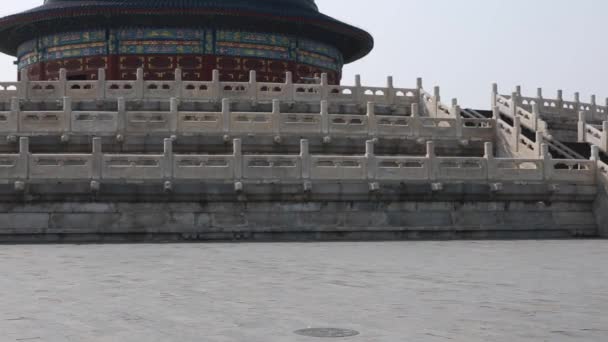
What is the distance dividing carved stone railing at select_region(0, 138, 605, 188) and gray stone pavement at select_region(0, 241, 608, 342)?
12.8 feet

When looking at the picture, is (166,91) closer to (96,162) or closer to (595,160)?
(96,162)

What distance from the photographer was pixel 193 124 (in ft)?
81.3

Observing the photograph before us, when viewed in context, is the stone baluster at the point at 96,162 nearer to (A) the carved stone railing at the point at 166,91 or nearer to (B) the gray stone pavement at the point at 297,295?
(B) the gray stone pavement at the point at 297,295

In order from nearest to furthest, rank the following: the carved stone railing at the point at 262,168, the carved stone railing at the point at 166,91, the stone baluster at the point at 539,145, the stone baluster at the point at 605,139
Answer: the carved stone railing at the point at 262,168 → the stone baluster at the point at 539,145 → the stone baluster at the point at 605,139 → the carved stone railing at the point at 166,91

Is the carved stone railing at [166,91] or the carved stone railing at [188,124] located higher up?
the carved stone railing at [166,91]

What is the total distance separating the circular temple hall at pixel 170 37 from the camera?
41250mm

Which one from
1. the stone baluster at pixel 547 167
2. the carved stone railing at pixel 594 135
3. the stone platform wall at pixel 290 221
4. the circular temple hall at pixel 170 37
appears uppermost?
the circular temple hall at pixel 170 37

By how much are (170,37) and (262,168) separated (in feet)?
73.7

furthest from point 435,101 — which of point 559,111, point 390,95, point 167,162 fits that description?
point 167,162

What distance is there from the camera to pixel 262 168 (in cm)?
2109

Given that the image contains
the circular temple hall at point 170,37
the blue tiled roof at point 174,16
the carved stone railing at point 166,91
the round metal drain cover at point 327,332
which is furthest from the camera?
the circular temple hall at point 170,37

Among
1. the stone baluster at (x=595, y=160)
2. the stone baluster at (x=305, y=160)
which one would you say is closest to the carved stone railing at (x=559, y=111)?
the stone baluster at (x=595, y=160)

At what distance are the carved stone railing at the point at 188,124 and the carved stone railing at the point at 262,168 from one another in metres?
2.09

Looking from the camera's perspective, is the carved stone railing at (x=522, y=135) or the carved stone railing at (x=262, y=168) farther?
the carved stone railing at (x=522, y=135)
